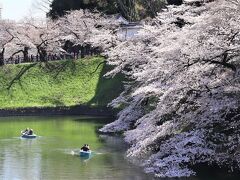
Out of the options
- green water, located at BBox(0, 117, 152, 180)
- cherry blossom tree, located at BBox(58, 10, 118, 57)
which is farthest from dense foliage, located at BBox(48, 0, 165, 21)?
green water, located at BBox(0, 117, 152, 180)

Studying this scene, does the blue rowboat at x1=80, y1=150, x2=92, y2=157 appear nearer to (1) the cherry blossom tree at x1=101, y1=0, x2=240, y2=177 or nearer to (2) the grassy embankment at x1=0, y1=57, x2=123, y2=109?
(1) the cherry blossom tree at x1=101, y1=0, x2=240, y2=177

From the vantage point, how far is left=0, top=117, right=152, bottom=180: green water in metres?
20.9

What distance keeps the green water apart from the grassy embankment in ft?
23.1

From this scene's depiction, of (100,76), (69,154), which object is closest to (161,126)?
(69,154)

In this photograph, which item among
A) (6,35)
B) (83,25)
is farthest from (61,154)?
(6,35)

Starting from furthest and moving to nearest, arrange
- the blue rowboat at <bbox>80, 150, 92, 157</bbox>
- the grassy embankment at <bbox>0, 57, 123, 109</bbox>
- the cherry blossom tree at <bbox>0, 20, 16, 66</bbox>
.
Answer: the cherry blossom tree at <bbox>0, 20, 16, 66</bbox> < the grassy embankment at <bbox>0, 57, 123, 109</bbox> < the blue rowboat at <bbox>80, 150, 92, 157</bbox>

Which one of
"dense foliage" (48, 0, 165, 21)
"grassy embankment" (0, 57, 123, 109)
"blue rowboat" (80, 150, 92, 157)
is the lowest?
"blue rowboat" (80, 150, 92, 157)

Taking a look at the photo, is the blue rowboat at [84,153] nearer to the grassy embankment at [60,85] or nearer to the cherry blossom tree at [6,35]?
the grassy embankment at [60,85]

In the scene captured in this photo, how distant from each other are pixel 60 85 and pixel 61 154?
24.5m

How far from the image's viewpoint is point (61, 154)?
84.7 ft

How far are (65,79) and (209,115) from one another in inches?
1308

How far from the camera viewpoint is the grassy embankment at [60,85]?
46.2 meters

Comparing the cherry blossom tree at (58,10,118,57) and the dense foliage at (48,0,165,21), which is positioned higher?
the dense foliage at (48,0,165,21)

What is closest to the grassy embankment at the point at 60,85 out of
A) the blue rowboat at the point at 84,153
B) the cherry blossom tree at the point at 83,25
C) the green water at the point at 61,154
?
the cherry blossom tree at the point at 83,25
